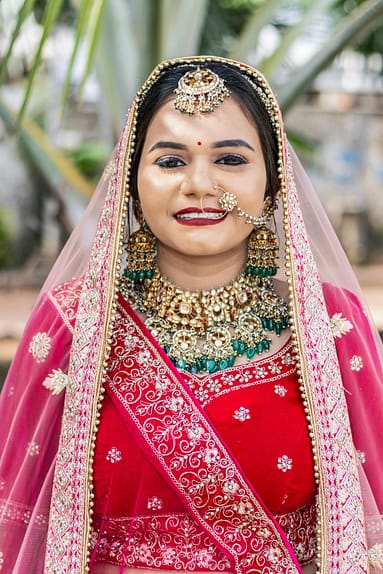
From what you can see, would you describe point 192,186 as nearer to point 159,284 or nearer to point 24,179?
point 159,284

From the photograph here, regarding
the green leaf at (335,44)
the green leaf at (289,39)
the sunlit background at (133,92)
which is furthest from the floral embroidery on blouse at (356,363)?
the green leaf at (289,39)

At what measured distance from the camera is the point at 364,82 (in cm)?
1314

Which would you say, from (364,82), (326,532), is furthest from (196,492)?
(364,82)

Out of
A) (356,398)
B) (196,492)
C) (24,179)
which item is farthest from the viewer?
(24,179)

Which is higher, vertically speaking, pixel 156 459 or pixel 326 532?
pixel 156 459

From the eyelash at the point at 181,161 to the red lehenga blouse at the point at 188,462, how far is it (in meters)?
0.45

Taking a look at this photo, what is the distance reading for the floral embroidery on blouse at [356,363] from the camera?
1942 mm

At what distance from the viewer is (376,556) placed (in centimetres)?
191

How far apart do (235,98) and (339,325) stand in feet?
1.75

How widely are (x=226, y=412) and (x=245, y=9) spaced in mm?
8735

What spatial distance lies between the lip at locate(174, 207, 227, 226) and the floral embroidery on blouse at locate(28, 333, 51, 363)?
16.1 inches

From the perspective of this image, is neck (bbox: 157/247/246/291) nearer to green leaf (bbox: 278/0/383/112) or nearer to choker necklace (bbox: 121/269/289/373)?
choker necklace (bbox: 121/269/289/373)

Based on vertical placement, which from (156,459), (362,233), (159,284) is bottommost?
(156,459)

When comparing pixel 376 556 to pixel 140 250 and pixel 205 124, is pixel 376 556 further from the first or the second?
pixel 205 124
